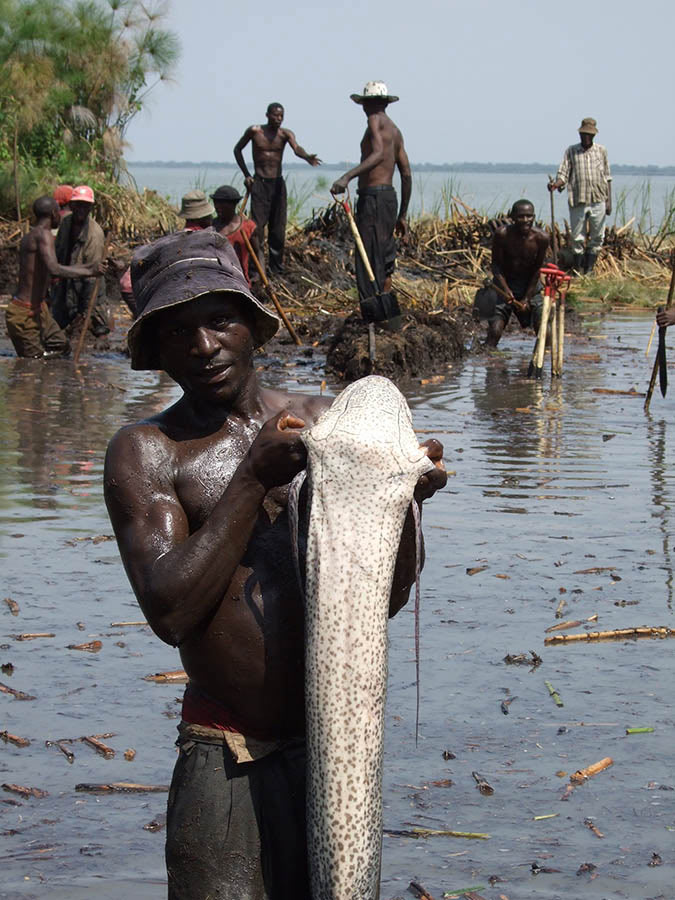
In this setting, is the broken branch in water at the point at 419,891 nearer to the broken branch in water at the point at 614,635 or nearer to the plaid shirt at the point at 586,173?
the broken branch in water at the point at 614,635

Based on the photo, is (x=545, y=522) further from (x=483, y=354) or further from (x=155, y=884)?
(x=483, y=354)

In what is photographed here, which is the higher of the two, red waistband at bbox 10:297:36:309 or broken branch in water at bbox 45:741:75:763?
red waistband at bbox 10:297:36:309

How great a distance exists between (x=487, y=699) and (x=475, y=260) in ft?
50.9

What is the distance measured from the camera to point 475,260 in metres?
19.5

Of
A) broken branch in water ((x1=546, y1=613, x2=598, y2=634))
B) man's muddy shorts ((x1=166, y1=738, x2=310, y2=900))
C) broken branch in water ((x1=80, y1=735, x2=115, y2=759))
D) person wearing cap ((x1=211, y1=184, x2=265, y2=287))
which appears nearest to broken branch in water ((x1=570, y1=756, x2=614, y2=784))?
broken branch in water ((x1=546, y1=613, x2=598, y2=634))

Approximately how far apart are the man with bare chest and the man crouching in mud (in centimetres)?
1040

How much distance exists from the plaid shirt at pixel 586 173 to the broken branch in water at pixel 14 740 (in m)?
15.7

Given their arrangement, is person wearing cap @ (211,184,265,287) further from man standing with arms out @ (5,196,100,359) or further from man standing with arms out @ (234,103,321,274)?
man standing with arms out @ (234,103,321,274)

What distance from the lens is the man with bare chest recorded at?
1269 centimetres

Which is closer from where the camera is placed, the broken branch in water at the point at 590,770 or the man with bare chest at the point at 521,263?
the broken branch in water at the point at 590,770

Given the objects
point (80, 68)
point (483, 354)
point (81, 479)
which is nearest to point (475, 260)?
point (483, 354)

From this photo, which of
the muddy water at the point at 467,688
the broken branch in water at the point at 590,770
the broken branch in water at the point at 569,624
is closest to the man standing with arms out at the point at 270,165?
the muddy water at the point at 467,688

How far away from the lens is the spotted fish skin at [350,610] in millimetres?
2209

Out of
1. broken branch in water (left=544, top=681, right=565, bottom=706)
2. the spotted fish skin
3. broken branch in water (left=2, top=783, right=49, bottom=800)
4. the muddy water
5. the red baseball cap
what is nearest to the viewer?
the spotted fish skin
